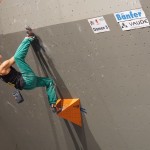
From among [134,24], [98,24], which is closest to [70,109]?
[98,24]

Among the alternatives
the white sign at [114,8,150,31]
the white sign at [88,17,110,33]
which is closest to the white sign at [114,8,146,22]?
the white sign at [114,8,150,31]

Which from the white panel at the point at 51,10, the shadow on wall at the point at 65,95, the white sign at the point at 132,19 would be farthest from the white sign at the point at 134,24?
the shadow on wall at the point at 65,95

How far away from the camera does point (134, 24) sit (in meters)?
2.46

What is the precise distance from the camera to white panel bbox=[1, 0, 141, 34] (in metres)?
2.47

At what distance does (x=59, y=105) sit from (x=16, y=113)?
970mm

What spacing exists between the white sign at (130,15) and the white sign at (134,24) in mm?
27

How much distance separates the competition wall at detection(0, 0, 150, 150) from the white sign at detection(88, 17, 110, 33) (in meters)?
0.03

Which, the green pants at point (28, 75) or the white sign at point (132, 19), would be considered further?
the green pants at point (28, 75)

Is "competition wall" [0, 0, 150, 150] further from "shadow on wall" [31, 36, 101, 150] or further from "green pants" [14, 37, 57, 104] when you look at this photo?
"green pants" [14, 37, 57, 104]

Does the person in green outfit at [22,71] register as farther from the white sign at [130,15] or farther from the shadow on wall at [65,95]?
the white sign at [130,15]

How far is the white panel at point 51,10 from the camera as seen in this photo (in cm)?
247

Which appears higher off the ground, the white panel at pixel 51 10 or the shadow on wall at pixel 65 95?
the white panel at pixel 51 10

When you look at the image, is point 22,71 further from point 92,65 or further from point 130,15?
point 130,15

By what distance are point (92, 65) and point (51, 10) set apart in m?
0.61
